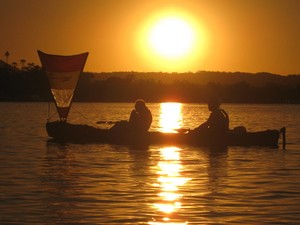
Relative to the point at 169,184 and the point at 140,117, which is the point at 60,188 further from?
the point at 140,117

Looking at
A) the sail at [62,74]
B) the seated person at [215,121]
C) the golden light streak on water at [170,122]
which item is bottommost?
the golden light streak on water at [170,122]

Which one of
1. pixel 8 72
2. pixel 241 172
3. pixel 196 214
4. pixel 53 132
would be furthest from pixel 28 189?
pixel 8 72

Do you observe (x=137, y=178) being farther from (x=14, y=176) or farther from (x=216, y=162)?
(x=216, y=162)

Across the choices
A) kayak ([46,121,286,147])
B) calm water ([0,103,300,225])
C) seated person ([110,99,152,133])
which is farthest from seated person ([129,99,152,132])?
calm water ([0,103,300,225])

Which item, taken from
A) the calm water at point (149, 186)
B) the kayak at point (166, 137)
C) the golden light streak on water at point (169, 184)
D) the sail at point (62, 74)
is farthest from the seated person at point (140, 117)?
the sail at point (62, 74)

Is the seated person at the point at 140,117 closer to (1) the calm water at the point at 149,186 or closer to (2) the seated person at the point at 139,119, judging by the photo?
(2) the seated person at the point at 139,119

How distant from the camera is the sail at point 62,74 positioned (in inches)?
1336

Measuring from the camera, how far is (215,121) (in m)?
27.2

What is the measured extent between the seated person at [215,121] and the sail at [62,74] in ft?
25.6

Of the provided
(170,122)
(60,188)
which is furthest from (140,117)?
(170,122)

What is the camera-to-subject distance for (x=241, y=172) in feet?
68.9

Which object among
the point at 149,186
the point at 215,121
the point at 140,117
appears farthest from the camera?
the point at 140,117

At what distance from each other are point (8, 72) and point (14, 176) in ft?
472

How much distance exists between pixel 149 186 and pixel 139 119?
11.0 m
